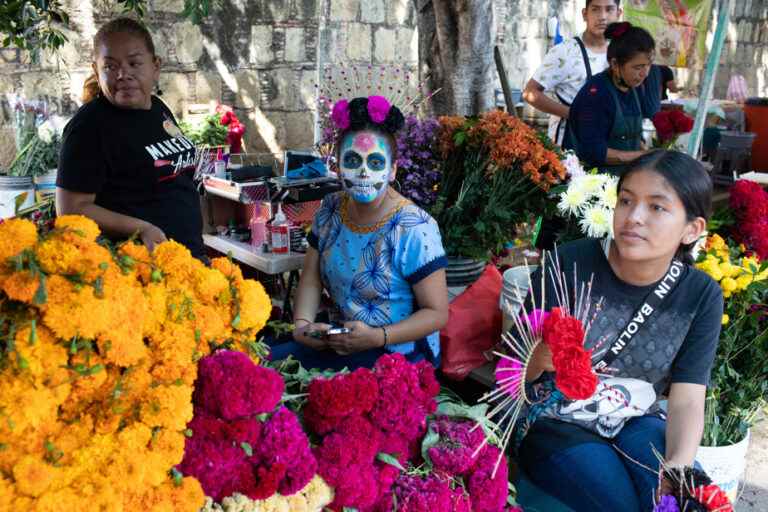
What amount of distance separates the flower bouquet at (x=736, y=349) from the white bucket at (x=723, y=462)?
0.05 metres

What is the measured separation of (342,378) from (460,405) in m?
0.45

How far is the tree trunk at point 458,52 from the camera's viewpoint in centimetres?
463

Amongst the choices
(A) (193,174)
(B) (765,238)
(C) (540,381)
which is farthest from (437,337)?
(B) (765,238)

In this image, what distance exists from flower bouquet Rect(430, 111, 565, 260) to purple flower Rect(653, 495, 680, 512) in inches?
69.2

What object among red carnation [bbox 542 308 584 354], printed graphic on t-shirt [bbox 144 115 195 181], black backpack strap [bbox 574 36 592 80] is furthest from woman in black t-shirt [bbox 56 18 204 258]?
black backpack strap [bbox 574 36 592 80]

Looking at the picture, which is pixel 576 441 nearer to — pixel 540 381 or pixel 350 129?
pixel 540 381

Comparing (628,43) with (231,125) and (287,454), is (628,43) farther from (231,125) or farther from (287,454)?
(231,125)

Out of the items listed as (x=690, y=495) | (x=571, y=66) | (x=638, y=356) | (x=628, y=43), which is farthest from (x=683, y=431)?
(x=571, y=66)

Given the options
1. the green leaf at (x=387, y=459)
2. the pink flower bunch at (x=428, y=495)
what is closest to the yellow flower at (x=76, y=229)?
the green leaf at (x=387, y=459)

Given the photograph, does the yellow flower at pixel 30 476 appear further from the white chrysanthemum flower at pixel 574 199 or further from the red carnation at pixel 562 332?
the white chrysanthemum flower at pixel 574 199

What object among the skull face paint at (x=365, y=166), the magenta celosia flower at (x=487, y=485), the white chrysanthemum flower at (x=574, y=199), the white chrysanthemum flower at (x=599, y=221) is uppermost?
the skull face paint at (x=365, y=166)

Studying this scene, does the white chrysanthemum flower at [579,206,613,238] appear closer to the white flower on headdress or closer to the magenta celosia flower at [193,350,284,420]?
the white flower on headdress

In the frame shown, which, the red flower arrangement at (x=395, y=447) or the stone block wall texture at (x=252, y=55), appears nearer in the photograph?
the red flower arrangement at (x=395, y=447)

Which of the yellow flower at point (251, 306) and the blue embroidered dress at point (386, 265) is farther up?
the yellow flower at point (251, 306)
